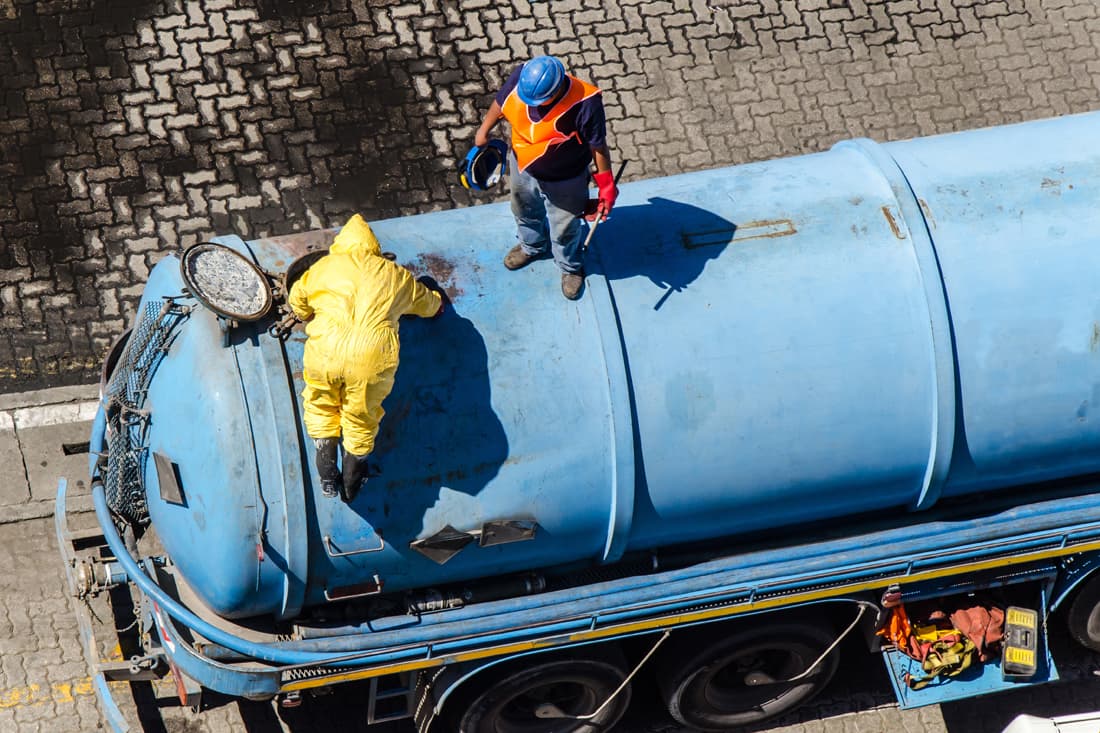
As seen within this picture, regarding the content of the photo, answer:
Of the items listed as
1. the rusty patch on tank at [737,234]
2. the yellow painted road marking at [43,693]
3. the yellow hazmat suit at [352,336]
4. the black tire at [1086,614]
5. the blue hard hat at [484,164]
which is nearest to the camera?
the yellow hazmat suit at [352,336]

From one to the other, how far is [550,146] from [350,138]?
4.31 meters

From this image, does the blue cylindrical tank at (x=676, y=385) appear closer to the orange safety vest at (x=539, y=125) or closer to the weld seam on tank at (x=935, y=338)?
the weld seam on tank at (x=935, y=338)

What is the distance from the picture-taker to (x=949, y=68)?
35.3 ft

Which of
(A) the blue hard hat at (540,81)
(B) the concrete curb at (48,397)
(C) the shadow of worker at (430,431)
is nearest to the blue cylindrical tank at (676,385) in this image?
(C) the shadow of worker at (430,431)

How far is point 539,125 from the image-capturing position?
236 inches

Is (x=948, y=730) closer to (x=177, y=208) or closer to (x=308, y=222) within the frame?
(x=308, y=222)

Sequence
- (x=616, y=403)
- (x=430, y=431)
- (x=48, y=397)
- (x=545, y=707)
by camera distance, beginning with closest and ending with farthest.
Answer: (x=430, y=431), (x=616, y=403), (x=545, y=707), (x=48, y=397)

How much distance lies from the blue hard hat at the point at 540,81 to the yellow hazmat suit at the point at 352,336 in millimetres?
931

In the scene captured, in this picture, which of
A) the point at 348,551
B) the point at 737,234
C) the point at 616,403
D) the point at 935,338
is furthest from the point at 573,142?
the point at 348,551

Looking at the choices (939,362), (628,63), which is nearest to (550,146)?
(939,362)

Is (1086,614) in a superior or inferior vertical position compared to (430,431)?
inferior

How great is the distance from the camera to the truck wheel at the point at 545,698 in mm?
6930

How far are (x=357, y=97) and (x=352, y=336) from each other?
4.97 m

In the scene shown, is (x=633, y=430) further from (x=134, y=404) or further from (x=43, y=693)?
(x=43, y=693)
